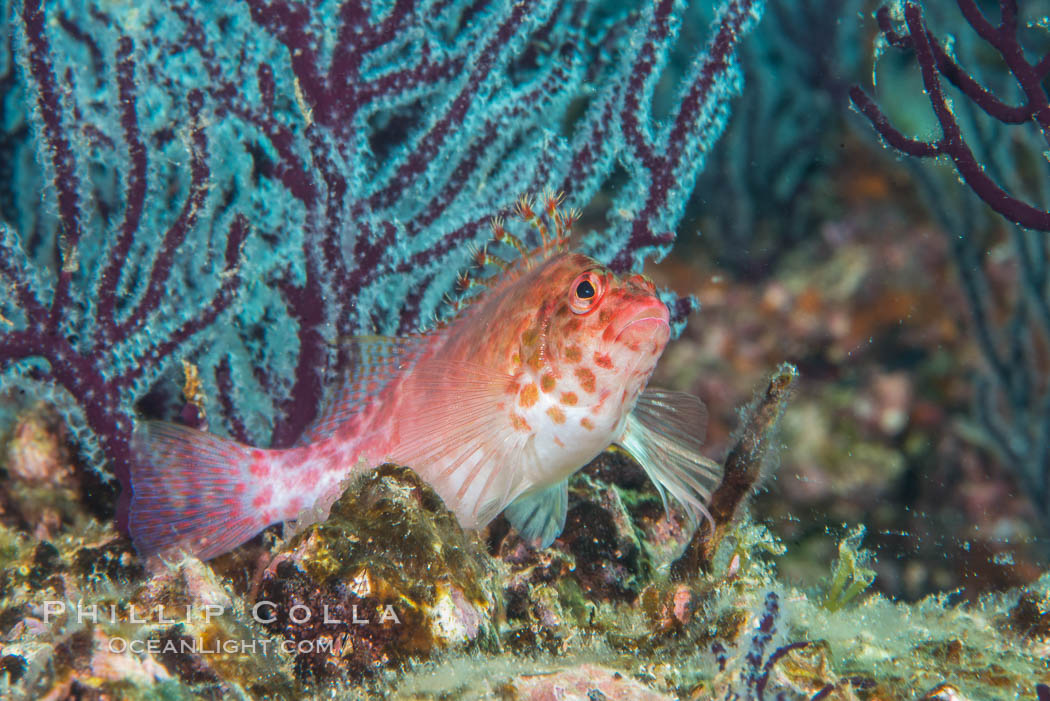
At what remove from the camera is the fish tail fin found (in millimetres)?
2598

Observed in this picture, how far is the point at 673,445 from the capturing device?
2801mm

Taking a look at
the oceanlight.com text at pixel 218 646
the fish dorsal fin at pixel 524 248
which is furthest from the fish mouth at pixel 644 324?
the oceanlight.com text at pixel 218 646

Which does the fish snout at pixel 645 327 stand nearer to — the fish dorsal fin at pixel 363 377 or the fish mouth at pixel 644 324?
the fish mouth at pixel 644 324

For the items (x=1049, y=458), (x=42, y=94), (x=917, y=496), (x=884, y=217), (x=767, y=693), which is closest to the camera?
(x=767, y=693)

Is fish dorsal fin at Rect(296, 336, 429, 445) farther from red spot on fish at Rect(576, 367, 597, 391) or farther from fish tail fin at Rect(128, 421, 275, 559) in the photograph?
red spot on fish at Rect(576, 367, 597, 391)

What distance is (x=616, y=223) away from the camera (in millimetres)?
3297

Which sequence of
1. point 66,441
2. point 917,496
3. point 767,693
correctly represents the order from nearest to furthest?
point 767,693, point 66,441, point 917,496

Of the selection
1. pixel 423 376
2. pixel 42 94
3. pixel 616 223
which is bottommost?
pixel 423 376

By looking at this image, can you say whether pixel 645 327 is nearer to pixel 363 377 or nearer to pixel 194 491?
pixel 363 377

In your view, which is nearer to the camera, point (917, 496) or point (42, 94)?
point (42, 94)

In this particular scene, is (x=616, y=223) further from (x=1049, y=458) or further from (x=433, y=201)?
(x=1049, y=458)

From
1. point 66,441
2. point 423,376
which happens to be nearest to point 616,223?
point 423,376

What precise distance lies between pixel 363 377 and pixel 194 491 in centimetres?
85

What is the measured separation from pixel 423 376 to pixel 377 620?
993 millimetres
